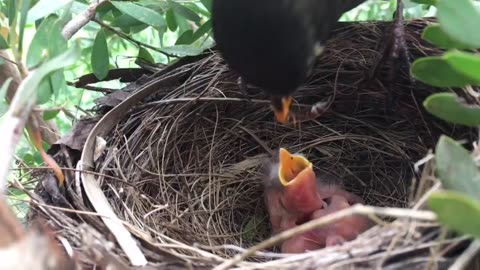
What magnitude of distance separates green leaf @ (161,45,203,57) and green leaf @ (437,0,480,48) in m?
0.79

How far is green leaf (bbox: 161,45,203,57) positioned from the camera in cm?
150

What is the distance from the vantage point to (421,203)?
0.78m

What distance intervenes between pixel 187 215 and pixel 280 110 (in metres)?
0.42

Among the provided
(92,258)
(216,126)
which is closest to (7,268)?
(92,258)

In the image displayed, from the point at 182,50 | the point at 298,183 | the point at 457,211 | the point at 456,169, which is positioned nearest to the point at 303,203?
the point at 298,183

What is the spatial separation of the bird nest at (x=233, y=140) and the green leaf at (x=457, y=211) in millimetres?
661

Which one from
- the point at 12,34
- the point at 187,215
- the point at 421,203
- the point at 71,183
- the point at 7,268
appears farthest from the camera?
the point at 187,215

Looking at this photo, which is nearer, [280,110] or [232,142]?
[280,110]

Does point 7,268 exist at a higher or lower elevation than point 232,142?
higher

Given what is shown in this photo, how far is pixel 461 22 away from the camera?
2.56 feet

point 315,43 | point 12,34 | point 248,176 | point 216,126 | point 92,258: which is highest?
point 12,34

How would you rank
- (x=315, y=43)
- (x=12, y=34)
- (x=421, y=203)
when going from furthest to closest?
(x=315, y=43)
(x=12, y=34)
(x=421, y=203)

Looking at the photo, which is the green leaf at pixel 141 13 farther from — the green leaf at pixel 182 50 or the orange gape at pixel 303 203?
the orange gape at pixel 303 203

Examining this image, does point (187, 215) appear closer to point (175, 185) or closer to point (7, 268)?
point (175, 185)
